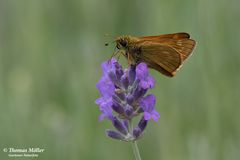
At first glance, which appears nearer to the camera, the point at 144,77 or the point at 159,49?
the point at 144,77

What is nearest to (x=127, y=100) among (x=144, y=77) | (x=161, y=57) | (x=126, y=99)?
(x=126, y=99)

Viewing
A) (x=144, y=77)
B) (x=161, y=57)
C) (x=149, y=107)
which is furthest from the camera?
(x=161, y=57)

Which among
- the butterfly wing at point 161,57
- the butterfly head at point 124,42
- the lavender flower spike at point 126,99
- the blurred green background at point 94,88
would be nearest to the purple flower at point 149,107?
the lavender flower spike at point 126,99

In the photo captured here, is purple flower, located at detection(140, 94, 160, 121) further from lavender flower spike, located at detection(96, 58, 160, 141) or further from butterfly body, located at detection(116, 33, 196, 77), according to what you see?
butterfly body, located at detection(116, 33, 196, 77)

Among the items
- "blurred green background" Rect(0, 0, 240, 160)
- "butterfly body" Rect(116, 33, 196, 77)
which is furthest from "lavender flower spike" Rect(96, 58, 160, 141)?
"blurred green background" Rect(0, 0, 240, 160)

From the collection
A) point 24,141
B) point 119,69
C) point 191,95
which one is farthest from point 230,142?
point 24,141

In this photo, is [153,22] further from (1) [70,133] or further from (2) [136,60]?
(2) [136,60]

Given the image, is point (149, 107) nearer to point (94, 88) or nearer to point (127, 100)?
point (127, 100)

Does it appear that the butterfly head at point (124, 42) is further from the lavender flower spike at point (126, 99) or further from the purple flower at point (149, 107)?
the purple flower at point (149, 107)
